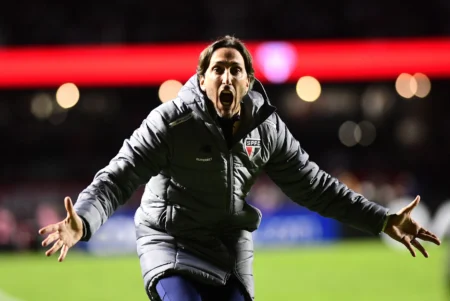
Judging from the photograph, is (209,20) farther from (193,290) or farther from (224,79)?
(193,290)

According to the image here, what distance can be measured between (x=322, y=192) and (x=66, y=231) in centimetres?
172

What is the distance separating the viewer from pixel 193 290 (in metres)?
4.70

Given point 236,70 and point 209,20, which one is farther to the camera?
point 209,20

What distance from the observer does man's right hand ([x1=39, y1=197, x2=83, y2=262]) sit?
4219mm

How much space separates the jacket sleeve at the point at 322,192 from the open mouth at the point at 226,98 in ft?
1.63

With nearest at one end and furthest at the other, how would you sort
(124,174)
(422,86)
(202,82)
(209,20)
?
(124,174) < (202,82) < (209,20) < (422,86)

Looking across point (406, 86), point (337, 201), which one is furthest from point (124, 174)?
point (406, 86)

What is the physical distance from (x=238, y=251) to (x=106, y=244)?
13.8 metres

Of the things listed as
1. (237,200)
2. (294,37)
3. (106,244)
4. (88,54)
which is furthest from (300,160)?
(294,37)

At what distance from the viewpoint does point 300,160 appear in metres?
5.15

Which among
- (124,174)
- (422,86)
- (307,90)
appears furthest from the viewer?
(422,86)

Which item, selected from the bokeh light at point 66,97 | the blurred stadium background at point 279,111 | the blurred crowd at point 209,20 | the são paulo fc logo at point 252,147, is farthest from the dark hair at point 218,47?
the blurred crowd at point 209,20

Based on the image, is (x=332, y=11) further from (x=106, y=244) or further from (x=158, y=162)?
(x=158, y=162)

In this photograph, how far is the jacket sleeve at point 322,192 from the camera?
5.14 m
